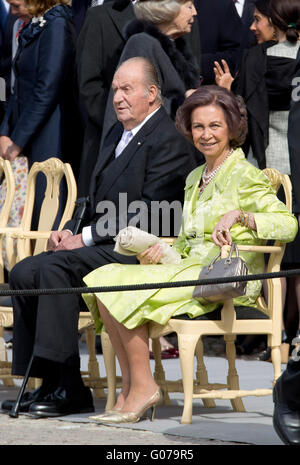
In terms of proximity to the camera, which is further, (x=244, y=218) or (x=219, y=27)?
(x=219, y=27)

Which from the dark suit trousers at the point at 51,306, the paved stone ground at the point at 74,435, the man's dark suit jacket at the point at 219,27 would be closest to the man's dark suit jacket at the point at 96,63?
the man's dark suit jacket at the point at 219,27

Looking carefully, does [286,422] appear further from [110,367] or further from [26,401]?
[26,401]

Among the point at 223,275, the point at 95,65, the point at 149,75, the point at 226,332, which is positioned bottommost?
the point at 226,332

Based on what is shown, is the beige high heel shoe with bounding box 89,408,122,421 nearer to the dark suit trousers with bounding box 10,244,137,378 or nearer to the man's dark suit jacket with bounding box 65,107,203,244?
the dark suit trousers with bounding box 10,244,137,378

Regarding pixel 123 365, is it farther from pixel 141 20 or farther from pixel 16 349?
pixel 141 20

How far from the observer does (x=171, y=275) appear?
495 centimetres

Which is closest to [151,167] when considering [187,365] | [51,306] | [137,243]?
[137,243]

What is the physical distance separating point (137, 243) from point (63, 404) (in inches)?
33.1

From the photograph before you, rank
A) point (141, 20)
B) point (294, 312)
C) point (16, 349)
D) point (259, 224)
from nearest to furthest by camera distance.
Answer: point (259, 224)
point (16, 349)
point (141, 20)
point (294, 312)

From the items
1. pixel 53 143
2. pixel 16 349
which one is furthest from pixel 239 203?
pixel 53 143

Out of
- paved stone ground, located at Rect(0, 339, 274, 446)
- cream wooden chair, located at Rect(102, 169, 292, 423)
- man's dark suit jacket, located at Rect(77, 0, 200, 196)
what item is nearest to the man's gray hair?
cream wooden chair, located at Rect(102, 169, 292, 423)

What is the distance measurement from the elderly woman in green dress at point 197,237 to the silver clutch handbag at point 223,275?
0.08 metres

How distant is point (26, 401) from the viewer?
5.29 meters
